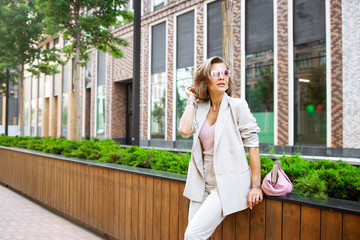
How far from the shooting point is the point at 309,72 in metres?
13.5

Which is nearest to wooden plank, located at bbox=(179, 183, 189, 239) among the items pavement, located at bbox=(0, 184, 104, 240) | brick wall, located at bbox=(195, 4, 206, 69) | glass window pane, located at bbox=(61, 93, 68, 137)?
pavement, located at bbox=(0, 184, 104, 240)

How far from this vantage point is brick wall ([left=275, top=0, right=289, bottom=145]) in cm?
1404

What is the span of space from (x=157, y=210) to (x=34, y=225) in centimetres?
313

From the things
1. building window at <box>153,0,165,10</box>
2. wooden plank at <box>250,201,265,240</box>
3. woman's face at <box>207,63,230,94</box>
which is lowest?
wooden plank at <box>250,201,265,240</box>

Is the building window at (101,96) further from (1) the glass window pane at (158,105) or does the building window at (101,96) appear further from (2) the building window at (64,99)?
(1) the glass window pane at (158,105)

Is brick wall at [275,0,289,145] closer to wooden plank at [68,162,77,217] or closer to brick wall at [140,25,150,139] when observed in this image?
brick wall at [140,25,150,139]

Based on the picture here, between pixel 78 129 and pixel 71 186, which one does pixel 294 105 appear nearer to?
pixel 78 129

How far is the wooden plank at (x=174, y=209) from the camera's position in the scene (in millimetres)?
3715

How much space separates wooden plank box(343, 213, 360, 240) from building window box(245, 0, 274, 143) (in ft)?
41.6

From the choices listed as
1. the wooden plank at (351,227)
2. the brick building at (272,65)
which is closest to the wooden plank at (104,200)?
the wooden plank at (351,227)

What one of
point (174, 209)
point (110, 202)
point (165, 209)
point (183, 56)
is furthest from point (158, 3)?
point (174, 209)

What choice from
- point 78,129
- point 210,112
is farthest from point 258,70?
point 210,112

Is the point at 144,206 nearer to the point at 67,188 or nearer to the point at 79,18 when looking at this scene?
the point at 67,188

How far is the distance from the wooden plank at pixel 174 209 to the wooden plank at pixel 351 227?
72.7 inches
